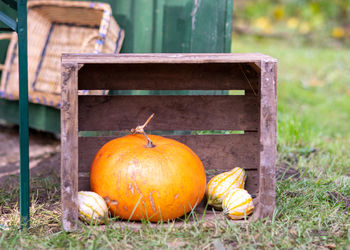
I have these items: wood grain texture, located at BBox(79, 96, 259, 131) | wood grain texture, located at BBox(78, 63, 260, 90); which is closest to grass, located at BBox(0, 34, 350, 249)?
wood grain texture, located at BBox(79, 96, 259, 131)

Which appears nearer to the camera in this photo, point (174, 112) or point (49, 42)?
point (174, 112)

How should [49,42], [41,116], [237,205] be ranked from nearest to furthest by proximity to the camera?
[237,205], [41,116], [49,42]

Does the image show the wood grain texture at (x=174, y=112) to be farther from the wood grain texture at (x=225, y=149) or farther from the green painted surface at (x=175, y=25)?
the green painted surface at (x=175, y=25)

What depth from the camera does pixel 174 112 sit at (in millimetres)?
2705

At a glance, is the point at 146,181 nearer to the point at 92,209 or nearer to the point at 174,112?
the point at 92,209

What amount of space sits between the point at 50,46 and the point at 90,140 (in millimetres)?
1799

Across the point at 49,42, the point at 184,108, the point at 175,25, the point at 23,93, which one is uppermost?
the point at 175,25

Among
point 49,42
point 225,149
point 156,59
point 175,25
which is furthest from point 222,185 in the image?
point 49,42

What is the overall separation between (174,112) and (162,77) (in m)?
0.23

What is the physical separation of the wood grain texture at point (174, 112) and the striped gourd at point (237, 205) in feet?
1.68

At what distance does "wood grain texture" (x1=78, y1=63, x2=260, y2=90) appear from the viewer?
2.54 meters

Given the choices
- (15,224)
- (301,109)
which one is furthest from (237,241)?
(301,109)

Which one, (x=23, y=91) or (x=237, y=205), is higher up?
(x=23, y=91)

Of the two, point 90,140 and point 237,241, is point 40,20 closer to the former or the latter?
point 90,140
